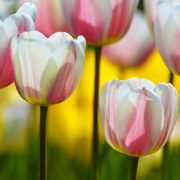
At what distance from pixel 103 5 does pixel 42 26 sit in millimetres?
87

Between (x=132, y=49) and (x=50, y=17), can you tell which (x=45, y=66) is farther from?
(x=132, y=49)

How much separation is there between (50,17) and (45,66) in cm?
17

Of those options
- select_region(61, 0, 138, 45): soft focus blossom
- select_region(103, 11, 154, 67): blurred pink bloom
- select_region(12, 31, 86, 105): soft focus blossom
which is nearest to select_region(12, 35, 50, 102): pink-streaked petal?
select_region(12, 31, 86, 105): soft focus blossom

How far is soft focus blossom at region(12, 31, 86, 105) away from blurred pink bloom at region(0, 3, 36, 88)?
1cm

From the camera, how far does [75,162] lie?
94 cm

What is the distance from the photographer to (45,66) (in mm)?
549

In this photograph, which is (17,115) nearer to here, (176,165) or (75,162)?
(75,162)

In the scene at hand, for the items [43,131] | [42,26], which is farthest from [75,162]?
[43,131]

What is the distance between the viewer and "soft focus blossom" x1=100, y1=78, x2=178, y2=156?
21.4 inches

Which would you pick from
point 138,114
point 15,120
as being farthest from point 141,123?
point 15,120

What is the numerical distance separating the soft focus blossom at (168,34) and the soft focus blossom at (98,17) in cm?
4

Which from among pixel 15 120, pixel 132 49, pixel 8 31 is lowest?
pixel 15 120

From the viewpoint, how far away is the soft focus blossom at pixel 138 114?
1.79 feet

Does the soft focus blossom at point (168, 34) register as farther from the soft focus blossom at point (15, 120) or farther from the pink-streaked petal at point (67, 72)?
the soft focus blossom at point (15, 120)
